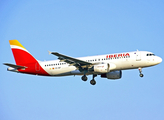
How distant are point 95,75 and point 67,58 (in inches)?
304

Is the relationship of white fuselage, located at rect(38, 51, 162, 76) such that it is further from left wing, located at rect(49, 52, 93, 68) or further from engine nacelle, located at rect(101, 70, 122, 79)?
engine nacelle, located at rect(101, 70, 122, 79)

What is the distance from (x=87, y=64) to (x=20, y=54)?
514 inches

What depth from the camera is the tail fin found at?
51594 mm

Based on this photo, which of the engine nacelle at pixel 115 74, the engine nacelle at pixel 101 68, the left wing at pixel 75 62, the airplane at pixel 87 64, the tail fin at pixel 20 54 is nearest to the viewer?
the left wing at pixel 75 62

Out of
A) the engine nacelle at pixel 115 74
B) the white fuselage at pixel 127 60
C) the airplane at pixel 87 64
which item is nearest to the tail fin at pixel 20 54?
the airplane at pixel 87 64

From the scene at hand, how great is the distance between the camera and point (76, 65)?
4666 cm

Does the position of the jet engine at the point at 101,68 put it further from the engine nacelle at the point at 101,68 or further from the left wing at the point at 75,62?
the left wing at the point at 75,62

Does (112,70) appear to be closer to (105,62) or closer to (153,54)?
(105,62)

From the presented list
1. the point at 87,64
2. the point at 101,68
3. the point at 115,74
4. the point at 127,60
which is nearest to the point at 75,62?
the point at 87,64

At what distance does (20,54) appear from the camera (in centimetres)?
5234

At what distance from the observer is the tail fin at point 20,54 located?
51594mm

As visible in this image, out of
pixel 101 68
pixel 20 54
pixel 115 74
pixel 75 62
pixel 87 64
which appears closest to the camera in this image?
pixel 101 68

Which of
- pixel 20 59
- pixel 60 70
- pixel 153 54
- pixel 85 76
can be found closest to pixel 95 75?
pixel 85 76

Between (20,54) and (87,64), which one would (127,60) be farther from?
(20,54)
